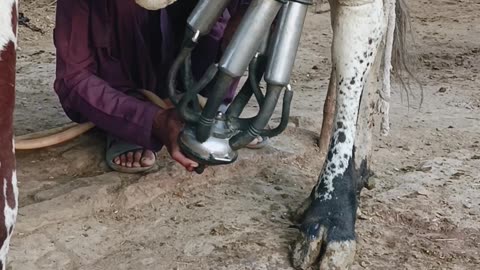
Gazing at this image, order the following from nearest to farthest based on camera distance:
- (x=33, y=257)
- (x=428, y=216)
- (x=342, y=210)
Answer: (x=33, y=257)
(x=342, y=210)
(x=428, y=216)

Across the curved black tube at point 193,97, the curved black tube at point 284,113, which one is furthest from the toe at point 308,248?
the curved black tube at point 193,97

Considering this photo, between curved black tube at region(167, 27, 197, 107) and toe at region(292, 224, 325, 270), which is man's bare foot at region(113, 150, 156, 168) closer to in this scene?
curved black tube at region(167, 27, 197, 107)

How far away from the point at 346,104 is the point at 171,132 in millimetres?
447

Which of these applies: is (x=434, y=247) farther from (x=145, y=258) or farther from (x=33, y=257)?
(x=33, y=257)

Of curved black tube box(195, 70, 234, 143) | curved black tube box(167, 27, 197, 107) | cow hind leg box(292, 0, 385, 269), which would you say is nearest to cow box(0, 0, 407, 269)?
cow hind leg box(292, 0, 385, 269)

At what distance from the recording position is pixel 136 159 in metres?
2.48

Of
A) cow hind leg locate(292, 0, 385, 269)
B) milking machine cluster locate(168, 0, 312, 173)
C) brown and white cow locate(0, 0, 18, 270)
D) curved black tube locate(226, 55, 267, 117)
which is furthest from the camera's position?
cow hind leg locate(292, 0, 385, 269)

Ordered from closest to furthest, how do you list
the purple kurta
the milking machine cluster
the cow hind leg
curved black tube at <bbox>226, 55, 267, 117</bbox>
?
the milking machine cluster → curved black tube at <bbox>226, 55, 267, 117</bbox> → the cow hind leg → the purple kurta

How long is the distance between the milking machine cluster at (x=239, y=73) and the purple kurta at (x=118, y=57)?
12.3 inches

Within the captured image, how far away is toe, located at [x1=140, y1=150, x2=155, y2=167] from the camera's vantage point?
8.12 feet

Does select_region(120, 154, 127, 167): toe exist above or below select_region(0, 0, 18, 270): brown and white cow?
below

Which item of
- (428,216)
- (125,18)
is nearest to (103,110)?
(125,18)

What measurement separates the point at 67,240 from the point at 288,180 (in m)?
0.69

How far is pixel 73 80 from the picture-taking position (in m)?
2.50
